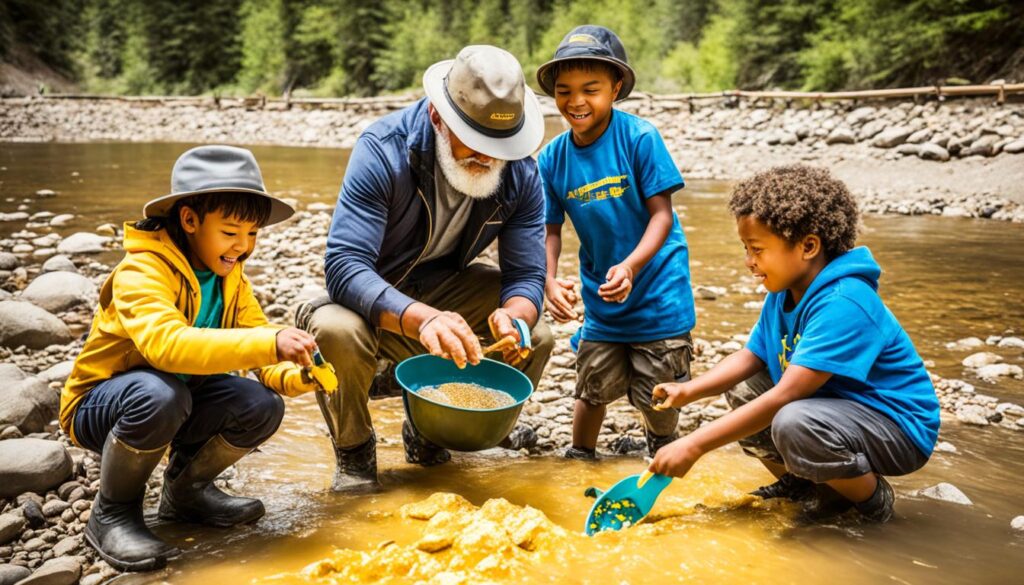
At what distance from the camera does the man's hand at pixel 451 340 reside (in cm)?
199

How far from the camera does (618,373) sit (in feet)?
8.68

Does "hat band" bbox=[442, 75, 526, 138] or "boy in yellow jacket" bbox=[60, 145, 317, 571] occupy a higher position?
"hat band" bbox=[442, 75, 526, 138]

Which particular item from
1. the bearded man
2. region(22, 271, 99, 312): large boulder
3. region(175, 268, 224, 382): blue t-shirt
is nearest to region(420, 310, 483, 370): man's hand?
the bearded man

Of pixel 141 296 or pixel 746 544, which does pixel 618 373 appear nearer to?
pixel 746 544

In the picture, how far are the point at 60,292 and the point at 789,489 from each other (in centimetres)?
378

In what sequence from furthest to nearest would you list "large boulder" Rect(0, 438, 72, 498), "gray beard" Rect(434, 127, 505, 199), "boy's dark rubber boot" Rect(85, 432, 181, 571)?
"gray beard" Rect(434, 127, 505, 199) → "large boulder" Rect(0, 438, 72, 498) → "boy's dark rubber boot" Rect(85, 432, 181, 571)

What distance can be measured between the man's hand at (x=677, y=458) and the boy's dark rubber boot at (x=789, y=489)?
45cm

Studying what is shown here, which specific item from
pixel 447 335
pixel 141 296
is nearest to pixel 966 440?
pixel 447 335

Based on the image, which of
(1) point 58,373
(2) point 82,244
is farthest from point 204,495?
(2) point 82,244

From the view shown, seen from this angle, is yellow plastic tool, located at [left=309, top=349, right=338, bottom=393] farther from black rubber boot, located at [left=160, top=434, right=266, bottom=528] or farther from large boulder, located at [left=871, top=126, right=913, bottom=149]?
large boulder, located at [left=871, top=126, right=913, bottom=149]

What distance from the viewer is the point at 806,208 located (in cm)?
199

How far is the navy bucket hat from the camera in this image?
8.17ft

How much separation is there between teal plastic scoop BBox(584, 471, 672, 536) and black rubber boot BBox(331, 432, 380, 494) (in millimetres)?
707

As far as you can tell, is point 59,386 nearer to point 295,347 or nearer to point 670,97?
point 295,347
